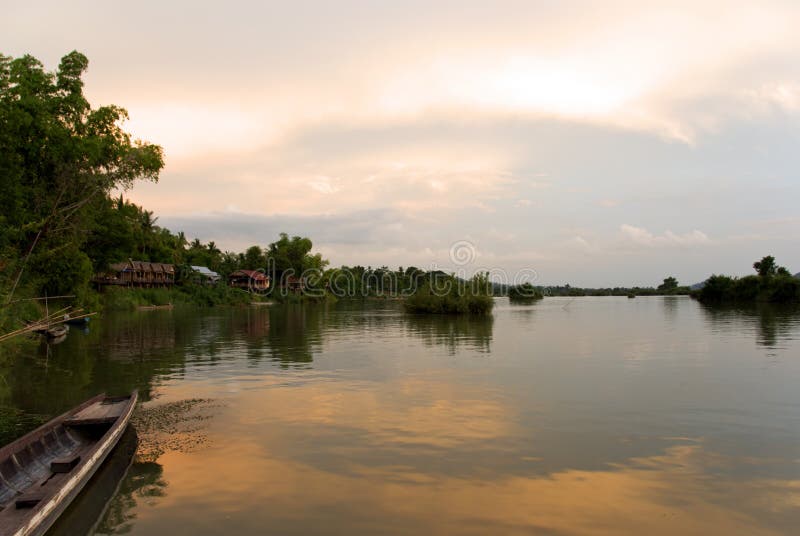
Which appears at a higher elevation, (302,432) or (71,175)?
(71,175)

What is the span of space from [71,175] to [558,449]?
23.5 m

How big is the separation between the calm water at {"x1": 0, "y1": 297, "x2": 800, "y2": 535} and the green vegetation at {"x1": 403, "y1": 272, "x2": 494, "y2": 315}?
27603 mm

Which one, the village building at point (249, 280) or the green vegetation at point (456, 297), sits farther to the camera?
the village building at point (249, 280)

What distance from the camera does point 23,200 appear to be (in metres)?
24.5

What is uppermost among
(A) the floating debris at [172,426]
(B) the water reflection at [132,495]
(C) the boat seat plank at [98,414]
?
(C) the boat seat plank at [98,414]

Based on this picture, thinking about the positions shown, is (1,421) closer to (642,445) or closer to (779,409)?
(642,445)

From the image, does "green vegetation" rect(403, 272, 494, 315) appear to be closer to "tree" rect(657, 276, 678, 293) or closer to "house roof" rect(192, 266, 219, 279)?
"house roof" rect(192, 266, 219, 279)

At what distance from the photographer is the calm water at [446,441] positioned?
768cm

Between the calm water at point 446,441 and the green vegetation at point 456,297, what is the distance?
27603 mm

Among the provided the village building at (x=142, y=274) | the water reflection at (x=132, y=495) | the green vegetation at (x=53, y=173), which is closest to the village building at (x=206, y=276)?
the village building at (x=142, y=274)

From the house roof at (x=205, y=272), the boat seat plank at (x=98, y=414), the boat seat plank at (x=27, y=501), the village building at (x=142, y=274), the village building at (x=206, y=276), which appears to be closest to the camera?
the boat seat plank at (x=27, y=501)

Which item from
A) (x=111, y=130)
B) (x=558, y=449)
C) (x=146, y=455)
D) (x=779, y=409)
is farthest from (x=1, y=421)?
(x=111, y=130)

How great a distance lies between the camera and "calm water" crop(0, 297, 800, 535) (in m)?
7.68

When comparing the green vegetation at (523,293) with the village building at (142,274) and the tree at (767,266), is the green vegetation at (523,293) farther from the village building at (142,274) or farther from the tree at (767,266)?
the village building at (142,274)
